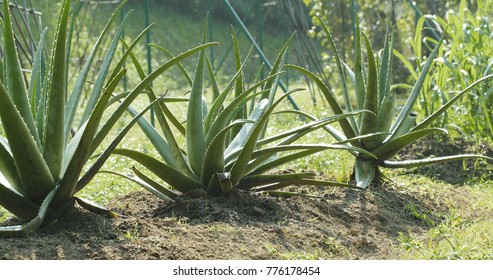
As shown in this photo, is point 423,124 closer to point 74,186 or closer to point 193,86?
point 193,86

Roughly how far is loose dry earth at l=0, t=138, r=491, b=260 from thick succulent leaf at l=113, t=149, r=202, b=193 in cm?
7

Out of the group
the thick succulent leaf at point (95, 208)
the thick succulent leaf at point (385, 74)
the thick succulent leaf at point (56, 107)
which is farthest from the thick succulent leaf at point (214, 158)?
the thick succulent leaf at point (385, 74)

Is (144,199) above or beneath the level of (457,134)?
above

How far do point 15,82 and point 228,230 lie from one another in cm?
91

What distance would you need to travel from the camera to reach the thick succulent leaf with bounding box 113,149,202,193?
127 inches

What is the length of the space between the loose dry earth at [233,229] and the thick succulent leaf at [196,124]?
157 mm

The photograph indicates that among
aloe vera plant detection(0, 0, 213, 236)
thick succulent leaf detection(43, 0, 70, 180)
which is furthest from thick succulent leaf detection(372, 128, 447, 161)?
thick succulent leaf detection(43, 0, 70, 180)

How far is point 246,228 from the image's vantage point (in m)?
2.98

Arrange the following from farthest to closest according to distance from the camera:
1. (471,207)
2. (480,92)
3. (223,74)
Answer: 1. (223,74)
2. (480,92)
3. (471,207)

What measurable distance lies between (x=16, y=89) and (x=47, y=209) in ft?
1.41

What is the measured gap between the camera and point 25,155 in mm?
2662

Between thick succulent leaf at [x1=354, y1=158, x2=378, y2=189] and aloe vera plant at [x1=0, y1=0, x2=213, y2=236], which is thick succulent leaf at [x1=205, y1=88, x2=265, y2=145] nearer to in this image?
aloe vera plant at [x1=0, y1=0, x2=213, y2=236]

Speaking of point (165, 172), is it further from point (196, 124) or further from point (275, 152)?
point (275, 152)
